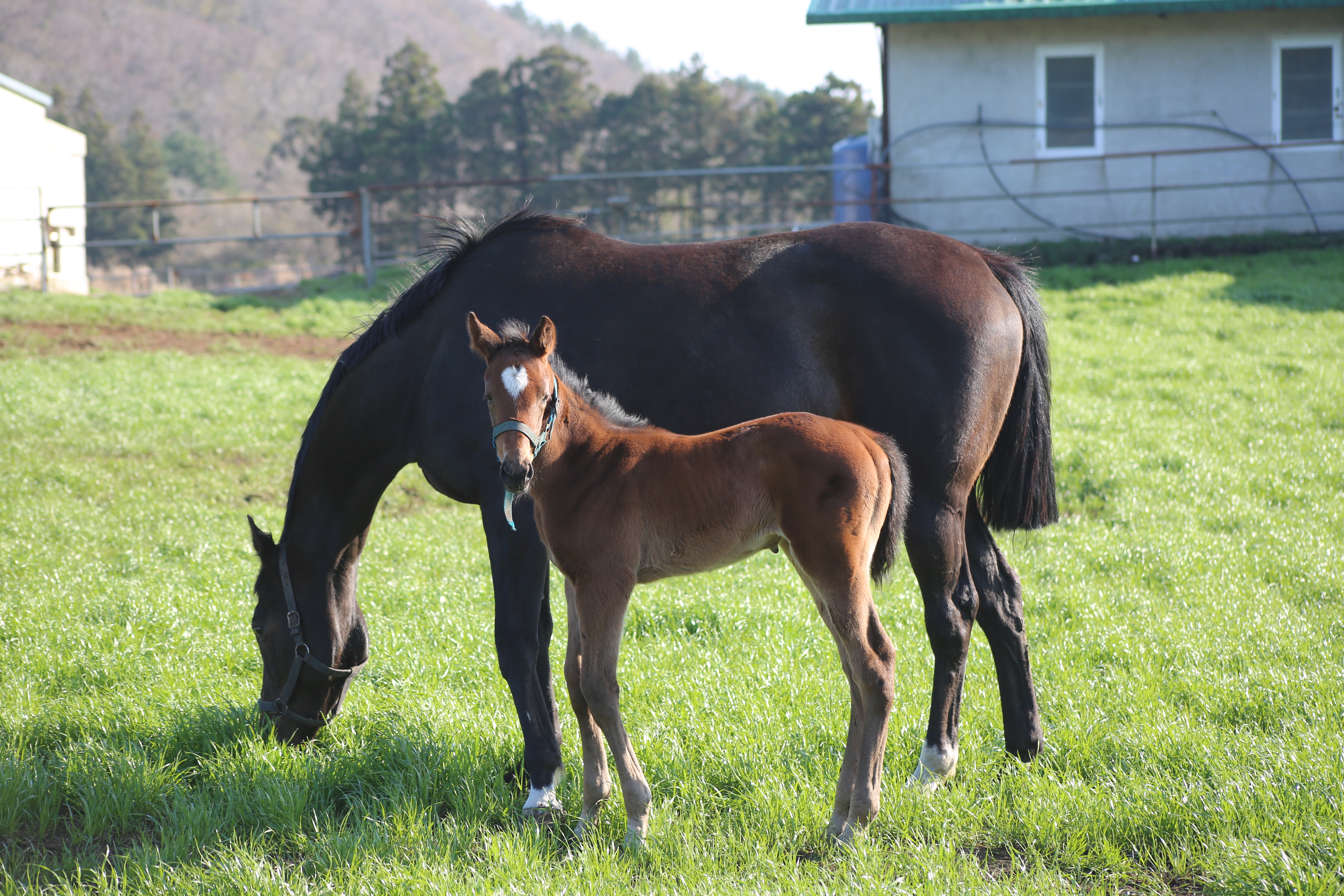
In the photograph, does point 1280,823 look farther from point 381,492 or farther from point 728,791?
point 381,492

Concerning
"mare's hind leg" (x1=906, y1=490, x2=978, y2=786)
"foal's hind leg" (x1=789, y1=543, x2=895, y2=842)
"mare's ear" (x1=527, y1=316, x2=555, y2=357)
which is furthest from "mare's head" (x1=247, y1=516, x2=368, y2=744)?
"mare's hind leg" (x1=906, y1=490, x2=978, y2=786)

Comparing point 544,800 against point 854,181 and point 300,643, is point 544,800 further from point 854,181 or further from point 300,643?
point 854,181

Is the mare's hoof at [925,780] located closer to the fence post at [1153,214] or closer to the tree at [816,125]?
the fence post at [1153,214]

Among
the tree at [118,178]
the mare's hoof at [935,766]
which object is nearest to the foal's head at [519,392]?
the mare's hoof at [935,766]

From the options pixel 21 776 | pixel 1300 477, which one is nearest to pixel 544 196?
pixel 1300 477

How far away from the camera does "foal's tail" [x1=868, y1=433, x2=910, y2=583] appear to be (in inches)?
125

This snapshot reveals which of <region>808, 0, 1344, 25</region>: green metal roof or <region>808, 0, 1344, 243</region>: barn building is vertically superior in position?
<region>808, 0, 1344, 25</region>: green metal roof

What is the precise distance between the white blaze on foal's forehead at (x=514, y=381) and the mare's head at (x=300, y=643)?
191cm

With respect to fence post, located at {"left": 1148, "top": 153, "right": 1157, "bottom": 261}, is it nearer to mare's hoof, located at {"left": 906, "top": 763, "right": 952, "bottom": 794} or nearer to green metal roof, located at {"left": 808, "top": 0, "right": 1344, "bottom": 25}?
green metal roof, located at {"left": 808, "top": 0, "right": 1344, "bottom": 25}

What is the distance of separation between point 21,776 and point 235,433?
6270mm

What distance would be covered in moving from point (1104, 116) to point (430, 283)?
1509 cm

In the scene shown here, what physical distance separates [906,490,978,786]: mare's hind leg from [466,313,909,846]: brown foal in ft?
1.76

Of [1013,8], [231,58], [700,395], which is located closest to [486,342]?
[700,395]

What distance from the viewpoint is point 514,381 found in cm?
266
